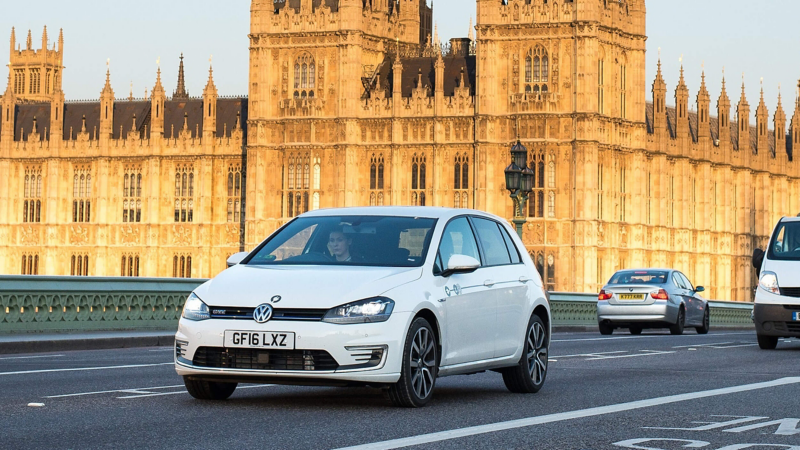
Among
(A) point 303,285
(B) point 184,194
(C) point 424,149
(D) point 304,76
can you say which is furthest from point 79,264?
(A) point 303,285

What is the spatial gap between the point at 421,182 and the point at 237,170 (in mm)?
9905

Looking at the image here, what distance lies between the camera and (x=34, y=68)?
84.1 m

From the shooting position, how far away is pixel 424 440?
8.69m

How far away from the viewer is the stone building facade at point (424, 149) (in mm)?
58125

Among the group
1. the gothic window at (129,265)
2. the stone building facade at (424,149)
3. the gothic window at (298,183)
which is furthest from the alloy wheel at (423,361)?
the gothic window at (129,265)

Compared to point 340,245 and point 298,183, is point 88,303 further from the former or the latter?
point 298,183

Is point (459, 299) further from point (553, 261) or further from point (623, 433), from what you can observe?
point (553, 261)

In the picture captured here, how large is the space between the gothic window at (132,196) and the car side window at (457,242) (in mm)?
56521

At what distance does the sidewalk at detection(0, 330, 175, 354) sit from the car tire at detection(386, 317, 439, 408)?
9.17 m

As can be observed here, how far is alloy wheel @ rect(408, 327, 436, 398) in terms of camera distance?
34.6ft

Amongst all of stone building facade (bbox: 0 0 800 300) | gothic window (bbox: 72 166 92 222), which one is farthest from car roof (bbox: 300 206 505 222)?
gothic window (bbox: 72 166 92 222)

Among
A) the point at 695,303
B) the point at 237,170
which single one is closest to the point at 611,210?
the point at 237,170

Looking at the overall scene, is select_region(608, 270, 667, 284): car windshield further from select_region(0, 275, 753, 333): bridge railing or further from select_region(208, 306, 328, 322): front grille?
select_region(208, 306, 328, 322): front grille

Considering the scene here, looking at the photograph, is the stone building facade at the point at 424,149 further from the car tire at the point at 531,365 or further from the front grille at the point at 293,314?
the front grille at the point at 293,314
